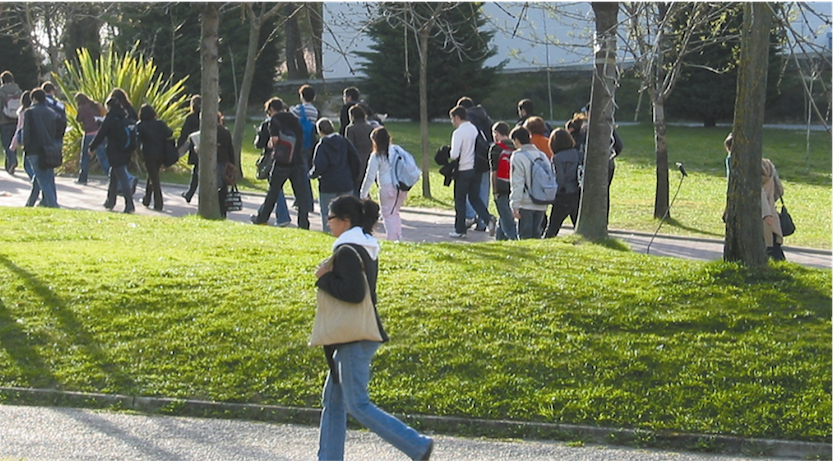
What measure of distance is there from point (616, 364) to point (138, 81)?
16135 millimetres

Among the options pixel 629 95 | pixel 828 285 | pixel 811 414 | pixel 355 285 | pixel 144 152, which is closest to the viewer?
pixel 355 285

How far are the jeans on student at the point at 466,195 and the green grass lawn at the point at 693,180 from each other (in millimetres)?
2837

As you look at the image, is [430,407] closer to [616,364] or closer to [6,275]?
[616,364]

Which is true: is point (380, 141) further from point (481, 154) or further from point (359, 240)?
point (359, 240)

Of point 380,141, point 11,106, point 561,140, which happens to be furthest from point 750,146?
point 11,106

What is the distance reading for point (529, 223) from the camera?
504 inches

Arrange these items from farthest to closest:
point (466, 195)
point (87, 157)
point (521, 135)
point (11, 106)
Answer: point (11, 106) → point (87, 157) → point (466, 195) → point (521, 135)

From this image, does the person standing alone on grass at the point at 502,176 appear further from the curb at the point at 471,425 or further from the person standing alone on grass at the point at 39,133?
the curb at the point at 471,425

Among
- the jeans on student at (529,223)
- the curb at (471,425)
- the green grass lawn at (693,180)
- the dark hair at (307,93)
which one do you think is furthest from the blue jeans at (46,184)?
the curb at (471,425)

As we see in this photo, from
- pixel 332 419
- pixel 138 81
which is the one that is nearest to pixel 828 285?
pixel 332 419

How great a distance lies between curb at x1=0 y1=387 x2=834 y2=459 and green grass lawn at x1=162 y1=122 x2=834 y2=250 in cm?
803

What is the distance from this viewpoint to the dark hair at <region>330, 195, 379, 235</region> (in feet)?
19.1

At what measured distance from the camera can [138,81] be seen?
2191 cm

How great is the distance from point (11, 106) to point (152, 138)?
221 inches
